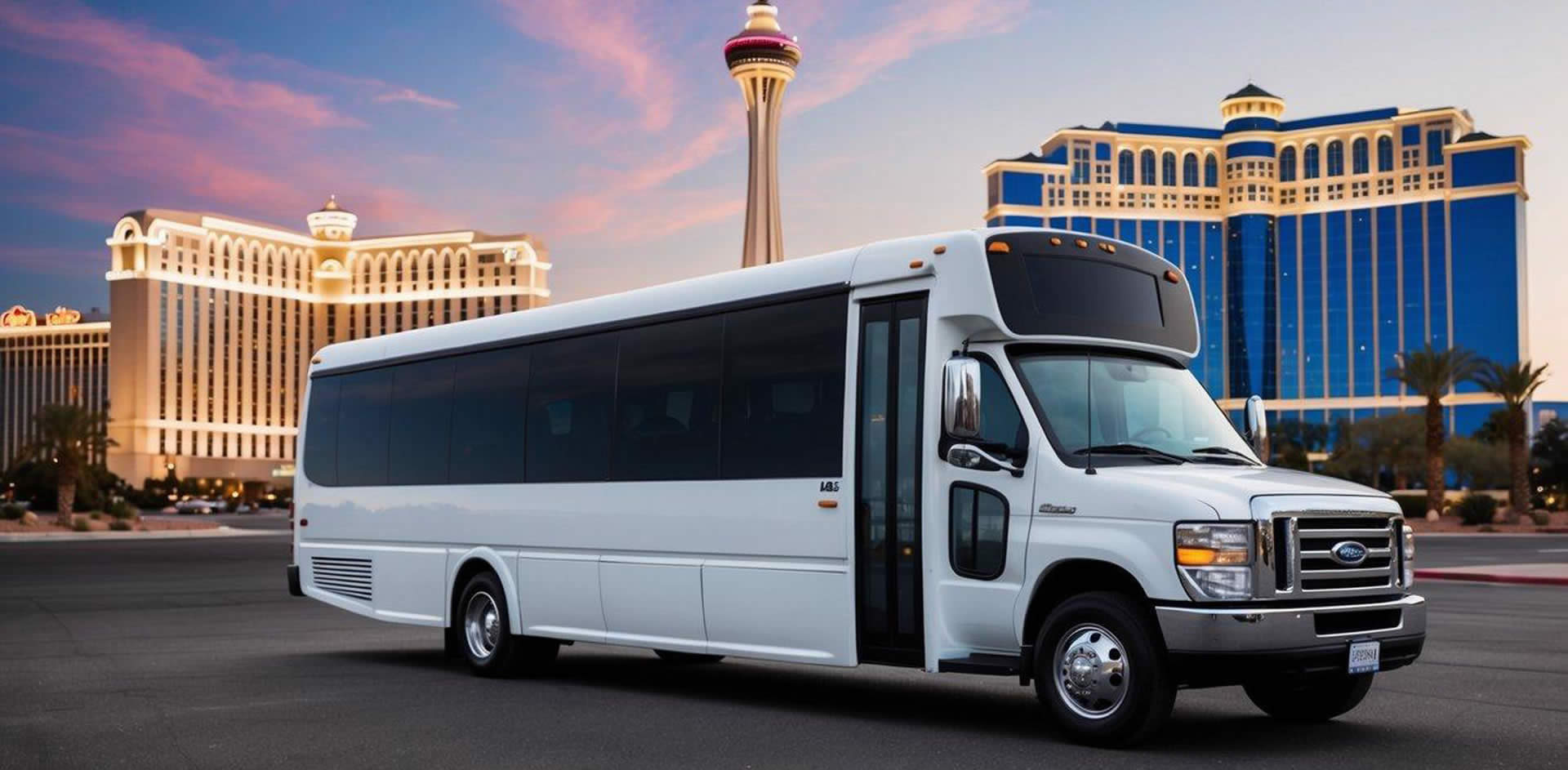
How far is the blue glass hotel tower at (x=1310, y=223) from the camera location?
167500mm

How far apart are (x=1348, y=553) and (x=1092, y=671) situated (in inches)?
62.2

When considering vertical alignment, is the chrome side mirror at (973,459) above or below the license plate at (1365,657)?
above

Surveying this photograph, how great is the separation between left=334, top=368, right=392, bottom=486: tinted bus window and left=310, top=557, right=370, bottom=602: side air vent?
0.79 m

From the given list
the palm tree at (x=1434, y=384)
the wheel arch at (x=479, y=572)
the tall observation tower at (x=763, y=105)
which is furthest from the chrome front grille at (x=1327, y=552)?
the tall observation tower at (x=763, y=105)

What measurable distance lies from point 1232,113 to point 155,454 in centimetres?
12848

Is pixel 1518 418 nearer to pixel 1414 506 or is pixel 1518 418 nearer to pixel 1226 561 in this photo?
pixel 1414 506

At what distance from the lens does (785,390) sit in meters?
11.4

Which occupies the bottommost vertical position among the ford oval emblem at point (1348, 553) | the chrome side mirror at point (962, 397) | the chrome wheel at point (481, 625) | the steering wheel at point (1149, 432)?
the chrome wheel at point (481, 625)

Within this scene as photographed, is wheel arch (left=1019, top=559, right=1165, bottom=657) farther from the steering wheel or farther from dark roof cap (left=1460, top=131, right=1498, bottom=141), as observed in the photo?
dark roof cap (left=1460, top=131, right=1498, bottom=141)

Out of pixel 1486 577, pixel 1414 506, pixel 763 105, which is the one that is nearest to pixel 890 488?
pixel 1486 577

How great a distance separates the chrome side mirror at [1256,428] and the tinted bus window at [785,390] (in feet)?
8.85

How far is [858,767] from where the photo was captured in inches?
344

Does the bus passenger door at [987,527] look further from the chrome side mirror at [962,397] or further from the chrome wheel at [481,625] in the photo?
the chrome wheel at [481,625]

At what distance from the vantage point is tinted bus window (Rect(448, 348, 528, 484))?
14391mm
